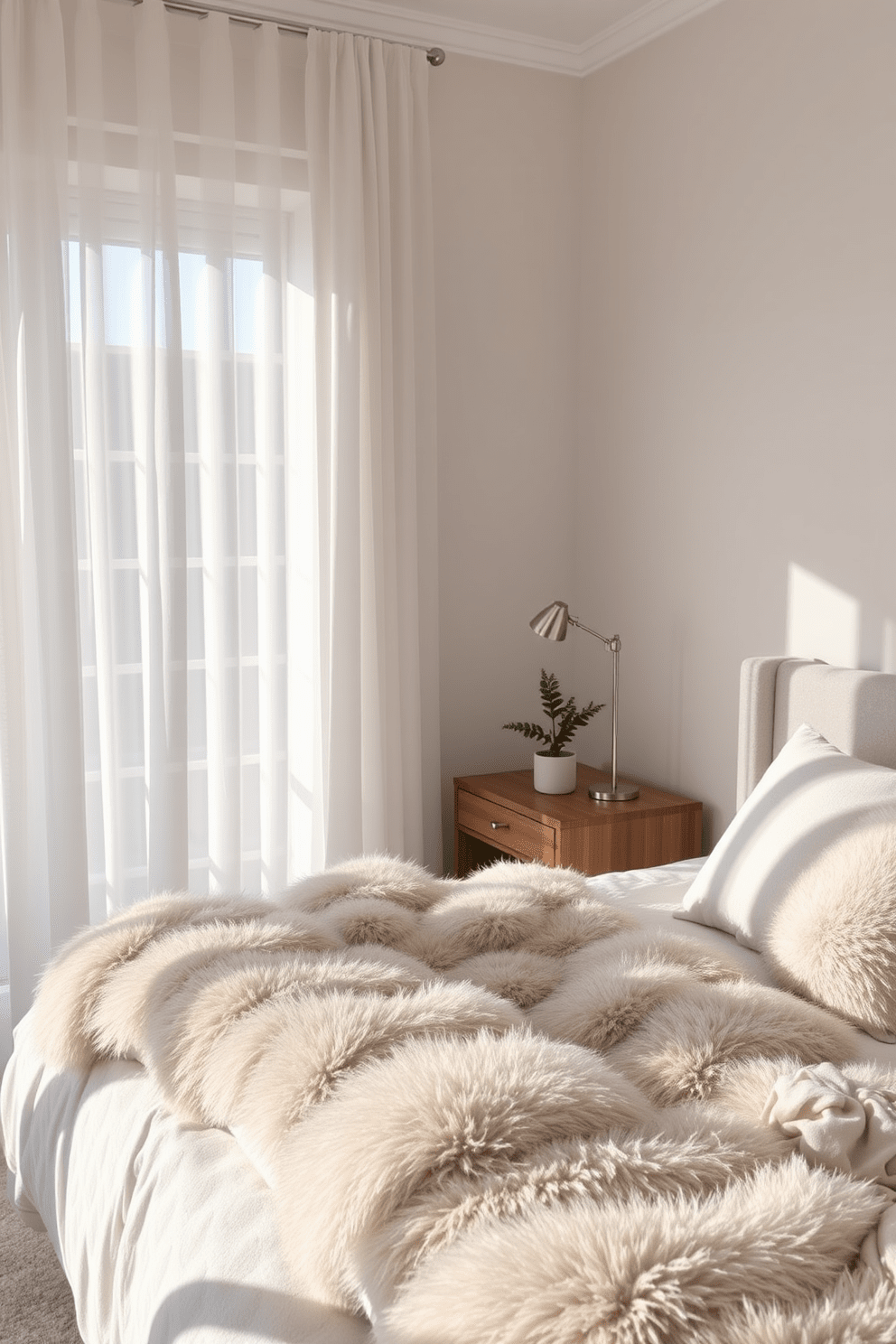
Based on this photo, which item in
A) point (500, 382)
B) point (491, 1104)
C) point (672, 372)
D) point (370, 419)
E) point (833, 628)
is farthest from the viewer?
point (500, 382)

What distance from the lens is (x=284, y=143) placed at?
10.3 feet

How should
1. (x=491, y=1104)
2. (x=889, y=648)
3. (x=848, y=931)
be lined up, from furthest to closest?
(x=889, y=648) → (x=848, y=931) → (x=491, y=1104)

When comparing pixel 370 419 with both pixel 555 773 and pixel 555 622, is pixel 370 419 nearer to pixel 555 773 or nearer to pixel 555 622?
pixel 555 622

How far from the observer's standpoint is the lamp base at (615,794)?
126 inches

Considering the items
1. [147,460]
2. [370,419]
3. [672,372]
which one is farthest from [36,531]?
A: [672,372]

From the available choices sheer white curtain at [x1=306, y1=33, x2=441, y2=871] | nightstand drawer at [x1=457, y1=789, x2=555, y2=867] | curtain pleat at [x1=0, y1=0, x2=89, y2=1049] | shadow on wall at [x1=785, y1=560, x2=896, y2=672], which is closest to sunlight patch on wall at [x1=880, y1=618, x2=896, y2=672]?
shadow on wall at [x1=785, y1=560, x2=896, y2=672]

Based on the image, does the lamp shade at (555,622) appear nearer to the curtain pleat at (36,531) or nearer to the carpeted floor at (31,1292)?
the curtain pleat at (36,531)

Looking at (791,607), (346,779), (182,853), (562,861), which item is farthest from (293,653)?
(791,607)

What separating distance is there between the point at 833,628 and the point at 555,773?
0.92 metres

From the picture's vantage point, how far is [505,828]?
328 centimetres

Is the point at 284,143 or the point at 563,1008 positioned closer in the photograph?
the point at 563,1008

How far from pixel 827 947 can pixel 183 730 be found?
1.78 meters

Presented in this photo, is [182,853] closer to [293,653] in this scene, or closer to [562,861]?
[293,653]

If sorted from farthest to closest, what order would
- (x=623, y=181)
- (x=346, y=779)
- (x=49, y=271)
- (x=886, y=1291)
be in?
(x=623, y=181)
(x=346, y=779)
(x=49, y=271)
(x=886, y=1291)
